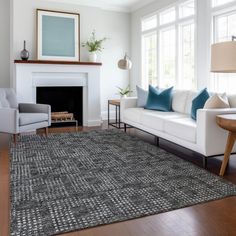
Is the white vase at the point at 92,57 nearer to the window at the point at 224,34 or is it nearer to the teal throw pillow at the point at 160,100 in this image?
the teal throw pillow at the point at 160,100

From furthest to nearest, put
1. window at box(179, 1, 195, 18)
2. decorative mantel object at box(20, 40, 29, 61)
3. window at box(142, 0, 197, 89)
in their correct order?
decorative mantel object at box(20, 40, 29, 61), window at box(142, 0, 197, 89), window at box(179, 1, 195, 18)

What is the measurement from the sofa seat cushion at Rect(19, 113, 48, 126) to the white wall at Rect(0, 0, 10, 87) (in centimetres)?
179

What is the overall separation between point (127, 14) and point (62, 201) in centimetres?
567

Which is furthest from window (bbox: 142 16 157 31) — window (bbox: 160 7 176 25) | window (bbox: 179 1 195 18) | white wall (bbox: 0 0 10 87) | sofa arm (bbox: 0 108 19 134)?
sofa arm (bbox: 0 108 19 134)

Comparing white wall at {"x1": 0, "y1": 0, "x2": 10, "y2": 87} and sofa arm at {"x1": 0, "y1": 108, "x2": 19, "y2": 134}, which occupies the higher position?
white wall at {"x1": 0, "y1": 0, "x2": 10, "y2": 87}

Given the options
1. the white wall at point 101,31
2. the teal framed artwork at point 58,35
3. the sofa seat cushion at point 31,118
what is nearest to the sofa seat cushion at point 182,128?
the sofa seat cushion at point 31,118

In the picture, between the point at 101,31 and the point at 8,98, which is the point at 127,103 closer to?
the point at 8,98

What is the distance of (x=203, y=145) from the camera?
3.09 metres

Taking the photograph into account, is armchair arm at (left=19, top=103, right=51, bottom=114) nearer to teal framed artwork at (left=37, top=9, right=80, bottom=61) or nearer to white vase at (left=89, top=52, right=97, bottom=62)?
teal framed artwork at (left=37, top=9, right=80, bottom=61)

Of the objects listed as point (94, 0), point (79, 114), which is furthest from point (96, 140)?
point (94, 0)

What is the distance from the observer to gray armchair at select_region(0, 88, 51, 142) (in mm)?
4191

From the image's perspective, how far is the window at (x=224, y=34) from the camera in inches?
168

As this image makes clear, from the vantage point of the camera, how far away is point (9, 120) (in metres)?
4.19

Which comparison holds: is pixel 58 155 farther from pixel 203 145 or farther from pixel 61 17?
pixel 61 17
